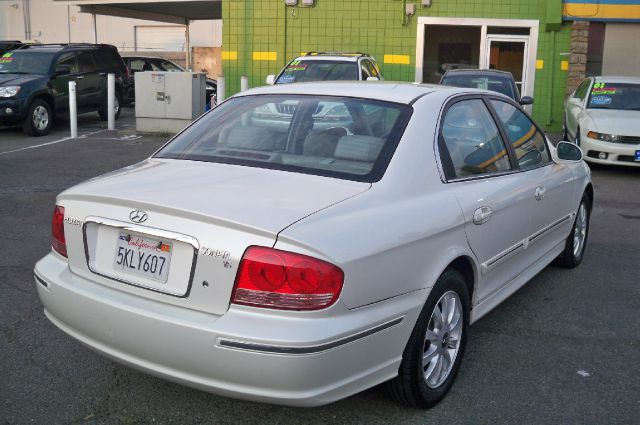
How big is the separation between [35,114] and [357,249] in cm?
1272

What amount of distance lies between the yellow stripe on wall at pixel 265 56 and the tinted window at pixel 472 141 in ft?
46.2

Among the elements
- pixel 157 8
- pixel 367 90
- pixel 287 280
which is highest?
pixel 157 8

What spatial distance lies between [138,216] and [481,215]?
1.82 metres

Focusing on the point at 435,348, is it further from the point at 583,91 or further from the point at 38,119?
the point at 38,119

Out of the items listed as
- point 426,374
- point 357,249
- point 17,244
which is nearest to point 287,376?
point 357,249

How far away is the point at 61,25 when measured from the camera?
41250mm

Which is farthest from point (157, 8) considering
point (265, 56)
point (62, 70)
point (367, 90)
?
point (367, 90)

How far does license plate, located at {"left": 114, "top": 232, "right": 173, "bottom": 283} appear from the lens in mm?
2994

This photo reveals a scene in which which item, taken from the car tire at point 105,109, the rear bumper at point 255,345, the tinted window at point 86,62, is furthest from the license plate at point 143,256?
the car tire at point 105,109

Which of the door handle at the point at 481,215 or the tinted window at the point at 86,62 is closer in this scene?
the door handle at the point at 481,215

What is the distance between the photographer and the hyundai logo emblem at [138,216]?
3043 mm

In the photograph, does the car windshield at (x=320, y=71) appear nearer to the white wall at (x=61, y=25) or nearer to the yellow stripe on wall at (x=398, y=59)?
the yellow stripe on wall at (x=398, y=59)

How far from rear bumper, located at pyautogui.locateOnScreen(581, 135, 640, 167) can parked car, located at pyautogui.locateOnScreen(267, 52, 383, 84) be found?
13.3ft

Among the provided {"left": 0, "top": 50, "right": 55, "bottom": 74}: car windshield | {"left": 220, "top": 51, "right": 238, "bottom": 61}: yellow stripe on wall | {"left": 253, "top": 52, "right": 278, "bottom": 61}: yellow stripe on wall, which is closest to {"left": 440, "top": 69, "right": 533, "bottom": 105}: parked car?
{"left": 253, "top": 52, "right": 278, "bottom": 61}: yellow stripe on wall
